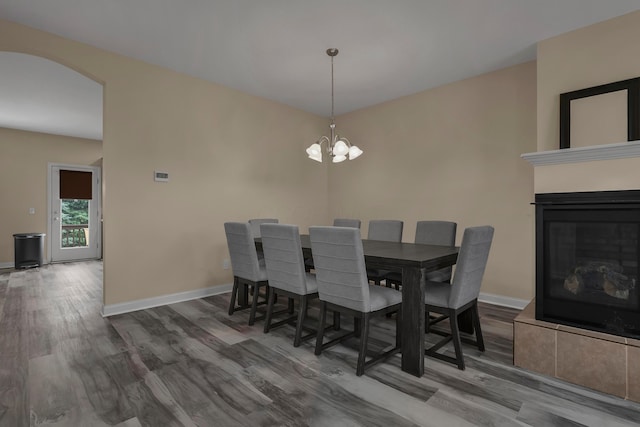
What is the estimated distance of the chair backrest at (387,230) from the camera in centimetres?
354

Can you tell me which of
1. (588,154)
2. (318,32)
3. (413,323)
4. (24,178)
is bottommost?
(413,323)

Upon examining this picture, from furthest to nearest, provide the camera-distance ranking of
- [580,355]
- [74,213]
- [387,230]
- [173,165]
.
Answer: [74,213]
[173,165]
[387,230]
[580,355]

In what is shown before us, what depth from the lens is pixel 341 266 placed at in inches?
86.0

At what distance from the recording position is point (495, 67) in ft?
11.8

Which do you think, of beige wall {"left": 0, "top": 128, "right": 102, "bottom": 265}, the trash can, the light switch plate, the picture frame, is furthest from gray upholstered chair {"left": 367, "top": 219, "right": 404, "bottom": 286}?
beige wall {"left": 0, "top": 128, "right": 102, "bottom": 265}

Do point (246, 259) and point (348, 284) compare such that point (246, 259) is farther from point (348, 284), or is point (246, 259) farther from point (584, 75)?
point (584, 75)

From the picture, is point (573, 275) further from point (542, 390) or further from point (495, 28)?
point (495, 28)

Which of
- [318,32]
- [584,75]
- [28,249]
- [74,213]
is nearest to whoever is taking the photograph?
[584,75]

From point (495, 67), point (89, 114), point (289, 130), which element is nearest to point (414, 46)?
point (495, 67)

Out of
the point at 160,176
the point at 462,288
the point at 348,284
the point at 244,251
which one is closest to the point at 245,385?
the point at 348,284

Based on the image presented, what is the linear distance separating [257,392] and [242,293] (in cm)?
177

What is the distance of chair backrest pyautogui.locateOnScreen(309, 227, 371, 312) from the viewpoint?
6.89ft

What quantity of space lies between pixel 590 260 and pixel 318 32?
277 cm

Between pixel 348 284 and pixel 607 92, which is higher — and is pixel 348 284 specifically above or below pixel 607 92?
below
